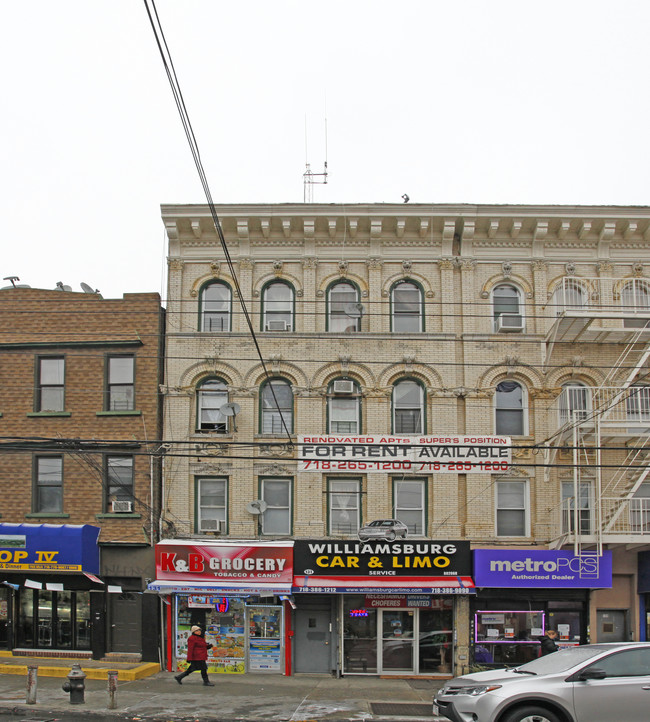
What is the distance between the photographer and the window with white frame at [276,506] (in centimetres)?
2175

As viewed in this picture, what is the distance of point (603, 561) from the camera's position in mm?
20531

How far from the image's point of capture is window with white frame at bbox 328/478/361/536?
2170 cm

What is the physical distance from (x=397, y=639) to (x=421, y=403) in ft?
19.7

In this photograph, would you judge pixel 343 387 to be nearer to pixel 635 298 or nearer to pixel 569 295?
pixel 569 295

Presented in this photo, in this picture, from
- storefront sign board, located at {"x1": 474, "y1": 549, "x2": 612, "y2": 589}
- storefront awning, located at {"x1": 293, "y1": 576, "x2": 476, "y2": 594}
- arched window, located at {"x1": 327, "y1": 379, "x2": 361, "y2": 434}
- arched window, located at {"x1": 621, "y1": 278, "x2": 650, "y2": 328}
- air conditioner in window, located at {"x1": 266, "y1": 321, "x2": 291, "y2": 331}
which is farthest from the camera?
air conditioner in window, located at {"x1": 266, "y1": 321, "x2": 291, "y2": 331}

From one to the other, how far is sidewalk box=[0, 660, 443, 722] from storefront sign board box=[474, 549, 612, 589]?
9.45ft

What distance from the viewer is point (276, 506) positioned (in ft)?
71.7

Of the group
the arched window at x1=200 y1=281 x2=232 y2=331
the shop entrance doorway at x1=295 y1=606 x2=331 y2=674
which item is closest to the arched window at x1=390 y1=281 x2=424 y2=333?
the arched window at x1=200 y1=281 x2=232 y2=331

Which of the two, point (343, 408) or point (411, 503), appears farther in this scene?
point (343, 408)

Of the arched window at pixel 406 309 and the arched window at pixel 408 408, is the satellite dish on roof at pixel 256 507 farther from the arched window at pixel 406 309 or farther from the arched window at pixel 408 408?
the arched window at pixel 406 309

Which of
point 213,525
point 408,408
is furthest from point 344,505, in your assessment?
point 213,525

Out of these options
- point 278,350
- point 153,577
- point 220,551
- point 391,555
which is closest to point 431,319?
point 278,350

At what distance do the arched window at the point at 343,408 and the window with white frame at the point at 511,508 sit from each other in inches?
161

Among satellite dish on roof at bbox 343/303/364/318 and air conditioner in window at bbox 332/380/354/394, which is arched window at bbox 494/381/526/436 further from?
satellite dish on roof at bbox 343/303/364/318
